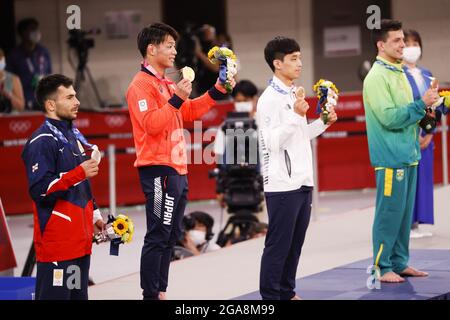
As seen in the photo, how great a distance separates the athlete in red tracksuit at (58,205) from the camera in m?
5.52

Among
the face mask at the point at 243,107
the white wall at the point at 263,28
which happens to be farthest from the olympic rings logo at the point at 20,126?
the white wall at the point at 263,28

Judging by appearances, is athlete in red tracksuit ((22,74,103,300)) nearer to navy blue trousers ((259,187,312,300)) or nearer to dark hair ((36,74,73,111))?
dark hair ((36,74,73,111))

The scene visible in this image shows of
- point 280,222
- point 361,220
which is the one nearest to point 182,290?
point 280,222

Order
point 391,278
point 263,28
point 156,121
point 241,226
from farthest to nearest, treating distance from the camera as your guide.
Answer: point 263,28 → point 241,226 → point 391,278 → point 156,121

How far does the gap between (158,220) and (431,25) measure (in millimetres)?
11194

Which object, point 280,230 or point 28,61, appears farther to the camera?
point 28,61

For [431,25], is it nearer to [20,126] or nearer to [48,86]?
[20,126]

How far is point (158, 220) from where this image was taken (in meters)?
6.36

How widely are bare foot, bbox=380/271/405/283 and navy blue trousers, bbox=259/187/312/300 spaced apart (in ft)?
3.15

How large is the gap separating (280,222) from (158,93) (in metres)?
1.10

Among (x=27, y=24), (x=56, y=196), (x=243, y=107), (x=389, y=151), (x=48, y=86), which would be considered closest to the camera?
(x=56, y=196)

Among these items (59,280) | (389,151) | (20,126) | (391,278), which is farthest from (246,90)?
(59,280)

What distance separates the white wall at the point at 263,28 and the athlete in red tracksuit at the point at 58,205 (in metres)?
11.4
